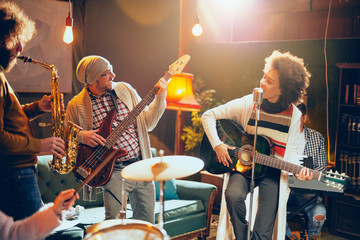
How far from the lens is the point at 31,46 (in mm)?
4137

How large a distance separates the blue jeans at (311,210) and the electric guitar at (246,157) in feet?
3.07

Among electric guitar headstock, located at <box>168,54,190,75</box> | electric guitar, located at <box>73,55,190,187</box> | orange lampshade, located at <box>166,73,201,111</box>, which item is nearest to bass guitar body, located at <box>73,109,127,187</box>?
electric guitar, located at <box>73,55,190,187</box>

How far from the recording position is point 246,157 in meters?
3.33

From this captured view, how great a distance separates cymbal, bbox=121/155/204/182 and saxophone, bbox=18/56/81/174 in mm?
971

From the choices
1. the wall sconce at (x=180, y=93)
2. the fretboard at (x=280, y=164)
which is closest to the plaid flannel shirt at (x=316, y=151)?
the fretboard at (x=280, y=164)

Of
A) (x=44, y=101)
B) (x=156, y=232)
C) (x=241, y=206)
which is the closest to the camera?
(x=156, y=232)

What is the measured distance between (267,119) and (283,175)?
19.5 inches

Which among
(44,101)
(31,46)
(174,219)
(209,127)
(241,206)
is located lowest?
(174,219)

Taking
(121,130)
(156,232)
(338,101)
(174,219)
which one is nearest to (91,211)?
(174,219)

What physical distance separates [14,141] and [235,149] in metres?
1.88

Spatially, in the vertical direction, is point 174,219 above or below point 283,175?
below

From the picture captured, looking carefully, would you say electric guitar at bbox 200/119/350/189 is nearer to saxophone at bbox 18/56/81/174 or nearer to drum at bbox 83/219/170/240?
saxophone at bbox 18/56/81/174

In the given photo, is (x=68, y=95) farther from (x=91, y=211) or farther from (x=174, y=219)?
(x=174, y=219)

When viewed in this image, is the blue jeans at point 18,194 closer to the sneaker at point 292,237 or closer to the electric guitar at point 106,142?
the electric guitar at point 106,142
